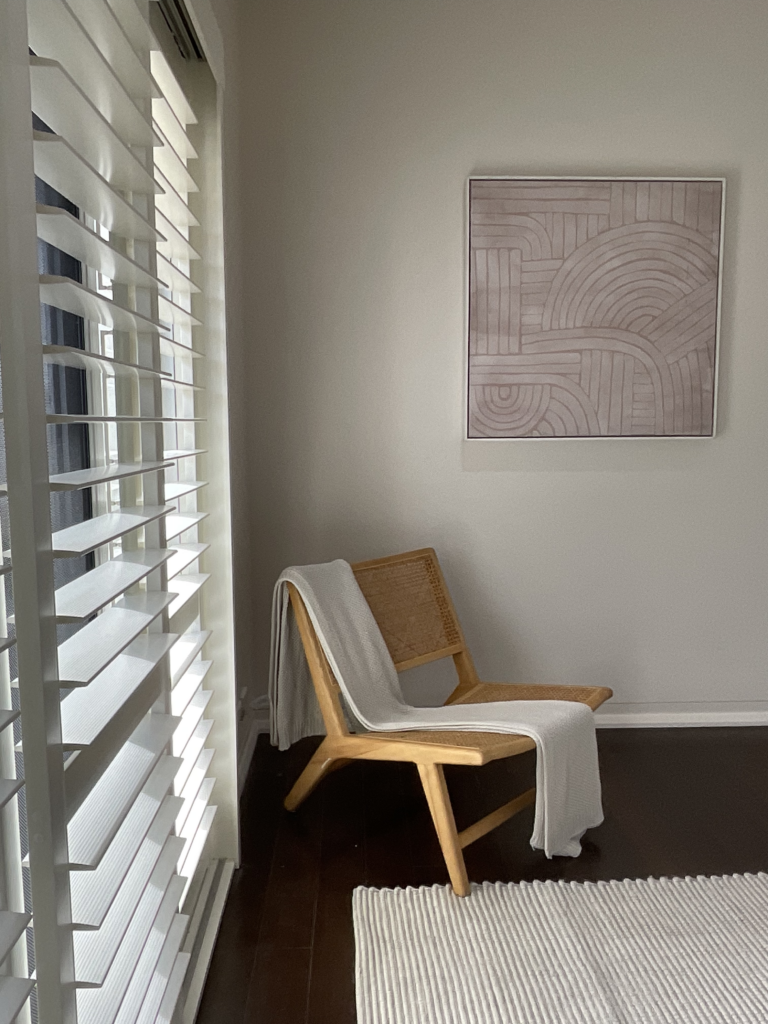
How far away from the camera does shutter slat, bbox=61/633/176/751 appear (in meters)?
0.95

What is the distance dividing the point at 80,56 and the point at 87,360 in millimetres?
348

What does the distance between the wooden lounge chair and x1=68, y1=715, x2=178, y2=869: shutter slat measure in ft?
2.95

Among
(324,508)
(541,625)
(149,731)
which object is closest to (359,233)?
(324,508)


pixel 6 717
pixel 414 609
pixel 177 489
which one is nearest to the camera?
pixel 6 717

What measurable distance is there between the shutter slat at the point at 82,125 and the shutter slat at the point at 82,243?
113 millimetres

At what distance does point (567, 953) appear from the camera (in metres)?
1.87

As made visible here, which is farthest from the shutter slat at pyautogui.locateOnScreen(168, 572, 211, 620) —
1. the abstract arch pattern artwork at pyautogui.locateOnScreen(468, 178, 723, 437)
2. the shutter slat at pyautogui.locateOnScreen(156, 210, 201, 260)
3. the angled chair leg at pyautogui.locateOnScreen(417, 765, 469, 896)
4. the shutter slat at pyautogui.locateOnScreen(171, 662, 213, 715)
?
the abstract arch pattern artwork at pyautogui.locateOnScreen(468, 178, 723, 437)

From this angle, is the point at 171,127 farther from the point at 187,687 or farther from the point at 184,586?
the point at 187,687

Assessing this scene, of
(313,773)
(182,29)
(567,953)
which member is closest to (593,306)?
(182,29)

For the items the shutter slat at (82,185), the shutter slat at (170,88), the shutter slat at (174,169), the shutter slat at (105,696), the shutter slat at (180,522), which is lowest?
the shutter slat at (105,696)

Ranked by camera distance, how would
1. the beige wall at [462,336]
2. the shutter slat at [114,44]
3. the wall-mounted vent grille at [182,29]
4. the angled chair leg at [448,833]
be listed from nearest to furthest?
the shutter slat at [114,44] < the wall-mounted vent grille at [182,29] < the angled chair leg at [448,833] < the beige wall at [462,336]


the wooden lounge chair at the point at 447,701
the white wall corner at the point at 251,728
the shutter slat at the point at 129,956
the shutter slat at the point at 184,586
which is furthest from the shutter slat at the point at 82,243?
the white wall corner at the point at 251,728

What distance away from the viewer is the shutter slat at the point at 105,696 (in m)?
0.95

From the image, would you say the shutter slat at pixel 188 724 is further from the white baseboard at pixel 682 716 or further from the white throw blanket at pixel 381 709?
the white baseboard at pixel 682 716
